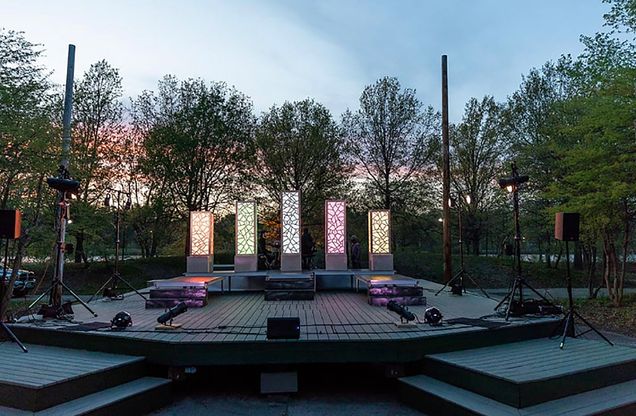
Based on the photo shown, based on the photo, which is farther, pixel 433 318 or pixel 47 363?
pixel 433 318

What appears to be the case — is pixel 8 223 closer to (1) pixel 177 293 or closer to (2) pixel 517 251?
(1) pixel 177 293

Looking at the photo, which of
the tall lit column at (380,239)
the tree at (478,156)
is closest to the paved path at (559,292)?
the tree at (478,156)

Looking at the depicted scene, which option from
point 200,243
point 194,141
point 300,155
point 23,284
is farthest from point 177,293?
point 300,155

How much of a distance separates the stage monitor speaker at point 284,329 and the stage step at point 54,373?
1.38 meters

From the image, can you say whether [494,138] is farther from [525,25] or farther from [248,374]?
[248,374]

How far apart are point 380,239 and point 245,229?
10.5ft

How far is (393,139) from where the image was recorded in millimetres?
20047

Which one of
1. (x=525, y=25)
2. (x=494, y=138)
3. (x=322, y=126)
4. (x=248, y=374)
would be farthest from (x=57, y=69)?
(x=494, y=138)

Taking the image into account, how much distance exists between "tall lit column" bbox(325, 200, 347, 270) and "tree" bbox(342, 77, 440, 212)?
11003 mm

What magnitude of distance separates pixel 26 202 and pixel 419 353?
9.79m

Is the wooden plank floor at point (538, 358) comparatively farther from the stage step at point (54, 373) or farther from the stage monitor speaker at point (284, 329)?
the stage step at point (54, 373)

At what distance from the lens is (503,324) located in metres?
4.82

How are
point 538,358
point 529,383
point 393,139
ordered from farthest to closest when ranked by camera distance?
point 393,139 → point 538,358 → point 529,383

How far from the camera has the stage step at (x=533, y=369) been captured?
3314 mm
